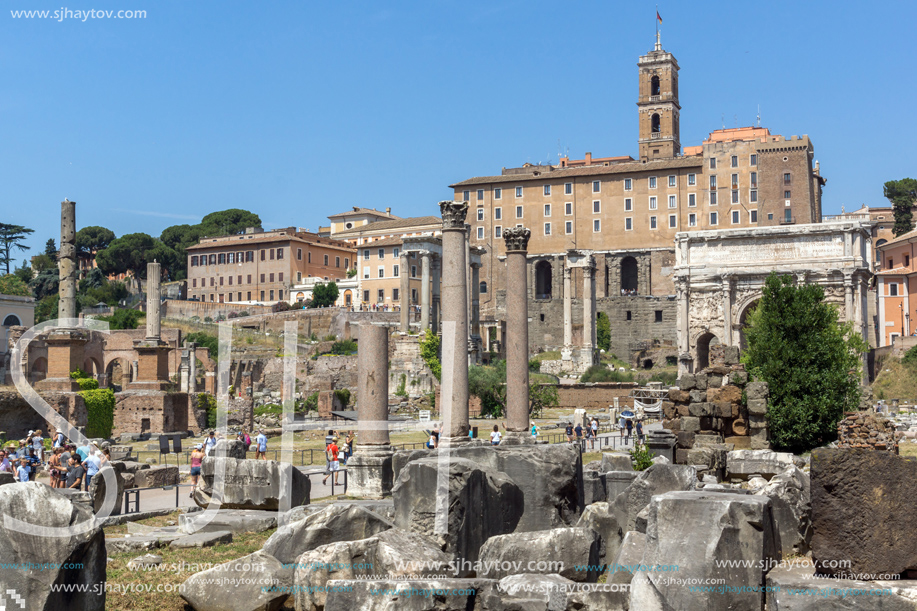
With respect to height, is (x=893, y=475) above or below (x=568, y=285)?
below

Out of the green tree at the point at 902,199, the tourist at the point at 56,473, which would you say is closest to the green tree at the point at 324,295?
the green tree at the point at 902,199

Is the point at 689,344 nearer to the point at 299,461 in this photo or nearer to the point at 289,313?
the point at 299,461

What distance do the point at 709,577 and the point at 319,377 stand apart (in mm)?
43080

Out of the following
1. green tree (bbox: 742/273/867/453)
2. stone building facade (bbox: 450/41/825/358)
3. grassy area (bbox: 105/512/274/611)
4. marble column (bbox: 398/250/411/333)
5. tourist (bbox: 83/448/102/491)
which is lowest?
grassy area (bbox: 105/512/274/611)

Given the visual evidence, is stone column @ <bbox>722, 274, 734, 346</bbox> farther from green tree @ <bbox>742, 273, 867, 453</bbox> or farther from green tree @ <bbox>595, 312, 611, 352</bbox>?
green tree @ <bbox>595, 312, 611, 352</bbox>

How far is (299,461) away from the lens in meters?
22.6

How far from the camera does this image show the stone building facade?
70062mm

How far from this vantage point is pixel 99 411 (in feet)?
85.9

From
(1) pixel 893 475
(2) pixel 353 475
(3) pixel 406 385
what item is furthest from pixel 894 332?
(1) pixel 893 475

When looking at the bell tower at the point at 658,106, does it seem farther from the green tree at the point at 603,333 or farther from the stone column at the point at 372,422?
the stone column at the point at 372,422

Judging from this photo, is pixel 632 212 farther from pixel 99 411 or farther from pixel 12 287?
pixel 99 411

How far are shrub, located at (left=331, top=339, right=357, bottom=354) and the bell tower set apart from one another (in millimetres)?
34781

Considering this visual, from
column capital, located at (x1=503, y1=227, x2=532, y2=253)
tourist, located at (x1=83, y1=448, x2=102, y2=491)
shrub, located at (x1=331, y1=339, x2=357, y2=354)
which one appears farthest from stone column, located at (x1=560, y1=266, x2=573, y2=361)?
tourist, located at (x1=83, y1=448, x2=102, y2=491)

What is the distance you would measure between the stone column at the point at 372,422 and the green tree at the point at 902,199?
74.3 metres
